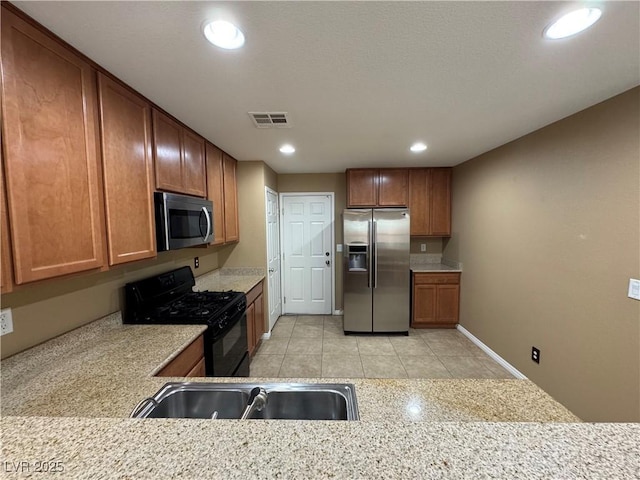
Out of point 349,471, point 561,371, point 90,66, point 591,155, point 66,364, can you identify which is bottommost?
point 561,371

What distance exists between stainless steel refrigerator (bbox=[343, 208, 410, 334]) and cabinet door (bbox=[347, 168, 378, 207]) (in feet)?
1.27

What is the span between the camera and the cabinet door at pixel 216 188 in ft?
8.67

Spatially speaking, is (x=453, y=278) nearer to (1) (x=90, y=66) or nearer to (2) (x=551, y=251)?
(2) (x=551, y=251)

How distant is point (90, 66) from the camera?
132 cm

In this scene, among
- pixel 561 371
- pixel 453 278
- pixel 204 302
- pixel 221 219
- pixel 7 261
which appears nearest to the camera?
pixel 7 261

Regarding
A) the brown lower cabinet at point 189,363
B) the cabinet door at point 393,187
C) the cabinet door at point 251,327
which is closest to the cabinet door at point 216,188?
the cabinet door at point 251,327

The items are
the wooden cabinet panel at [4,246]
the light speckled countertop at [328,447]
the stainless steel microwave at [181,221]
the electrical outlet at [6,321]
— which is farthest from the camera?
the stainless steel microwave at [181,221]

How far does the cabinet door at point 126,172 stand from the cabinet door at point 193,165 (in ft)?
1.47

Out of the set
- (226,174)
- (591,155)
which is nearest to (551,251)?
(591,155)

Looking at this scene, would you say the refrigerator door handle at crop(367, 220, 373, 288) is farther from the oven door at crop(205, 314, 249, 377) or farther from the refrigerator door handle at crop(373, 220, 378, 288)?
the oven door at crop(205, 314, 249, 377)

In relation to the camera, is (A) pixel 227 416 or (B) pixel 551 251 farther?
(B) pixel 551 251

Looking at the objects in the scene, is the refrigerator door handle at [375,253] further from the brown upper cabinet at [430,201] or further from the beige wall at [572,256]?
the beige wall at [572,256]

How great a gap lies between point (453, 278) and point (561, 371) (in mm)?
1714

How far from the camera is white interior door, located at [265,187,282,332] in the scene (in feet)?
12.0
